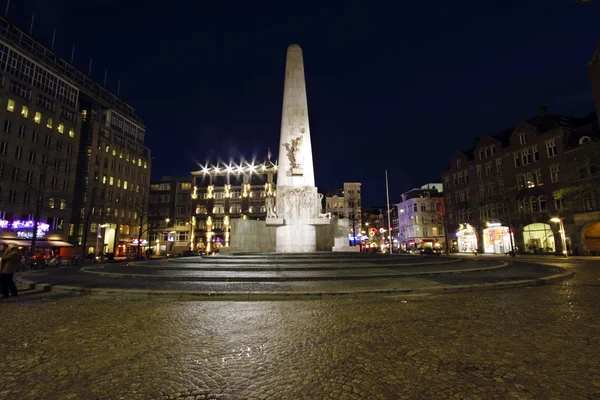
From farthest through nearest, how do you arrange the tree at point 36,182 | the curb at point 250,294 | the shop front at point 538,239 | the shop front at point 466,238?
the shop front at point 466,238, the tree at point 36,182, the shop front at point 538,239, the curb at point 250,294

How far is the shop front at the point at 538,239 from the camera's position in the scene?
39681mm

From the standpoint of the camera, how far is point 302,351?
4.54 metres

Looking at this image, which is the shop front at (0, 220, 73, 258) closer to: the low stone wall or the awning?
the awning

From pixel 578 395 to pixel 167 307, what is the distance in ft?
24.9

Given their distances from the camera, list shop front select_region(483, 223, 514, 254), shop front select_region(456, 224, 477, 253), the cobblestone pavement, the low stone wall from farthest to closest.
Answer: shop front select_region(456, 224, 477, 253) < shop front select_region(483, 223, 514, 254) < the low stone wall < the cobblestone pavement

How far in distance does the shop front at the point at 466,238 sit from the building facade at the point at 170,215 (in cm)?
5452

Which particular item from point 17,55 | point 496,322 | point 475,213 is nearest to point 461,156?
point 475,213

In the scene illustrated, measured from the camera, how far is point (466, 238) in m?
52.8

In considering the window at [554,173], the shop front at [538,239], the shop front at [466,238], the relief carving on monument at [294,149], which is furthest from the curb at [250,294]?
the shop front at [466,238]

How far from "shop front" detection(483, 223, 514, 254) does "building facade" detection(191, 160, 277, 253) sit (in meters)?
41.0

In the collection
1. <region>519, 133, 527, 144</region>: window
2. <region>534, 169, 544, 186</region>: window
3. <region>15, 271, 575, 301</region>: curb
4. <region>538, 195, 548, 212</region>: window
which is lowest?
<region>15, 271, 575, 301</region>: curb

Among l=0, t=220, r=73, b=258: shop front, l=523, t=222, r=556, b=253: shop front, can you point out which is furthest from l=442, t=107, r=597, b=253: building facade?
l=0, t=220, r=73, b=258: shop front

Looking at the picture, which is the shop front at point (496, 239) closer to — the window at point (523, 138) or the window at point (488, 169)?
the window at point (488, 169)

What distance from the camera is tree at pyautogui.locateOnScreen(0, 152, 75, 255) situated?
41438 millimetres
